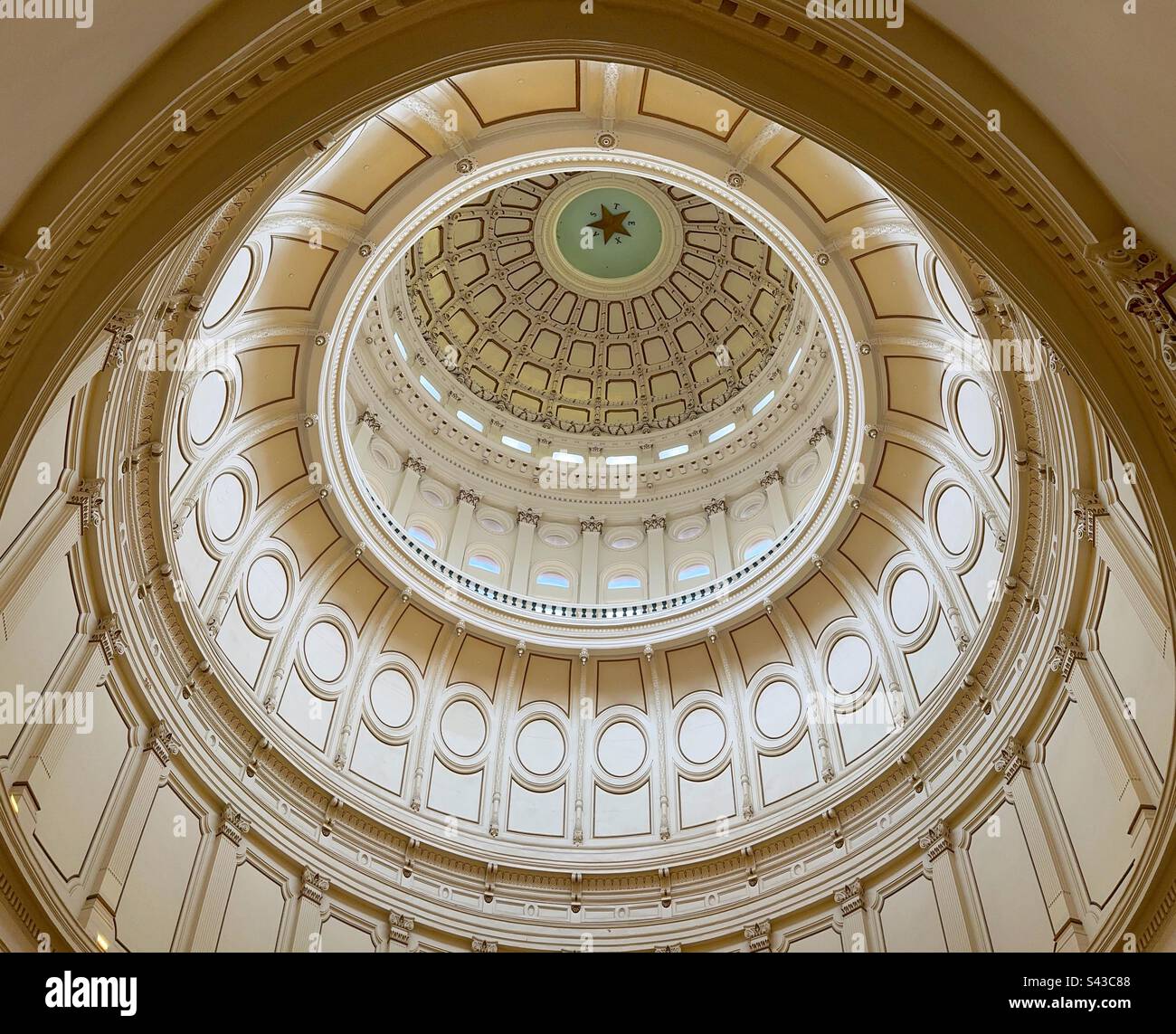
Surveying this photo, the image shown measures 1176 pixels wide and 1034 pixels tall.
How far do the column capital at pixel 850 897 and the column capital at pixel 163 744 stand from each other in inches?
503

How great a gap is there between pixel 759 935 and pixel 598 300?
68.9 ft

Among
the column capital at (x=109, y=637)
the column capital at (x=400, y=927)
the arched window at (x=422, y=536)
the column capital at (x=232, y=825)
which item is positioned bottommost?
the column capital at (x=400, y=927)

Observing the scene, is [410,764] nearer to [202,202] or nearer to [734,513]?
[734,513]

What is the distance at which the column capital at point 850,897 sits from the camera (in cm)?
1848

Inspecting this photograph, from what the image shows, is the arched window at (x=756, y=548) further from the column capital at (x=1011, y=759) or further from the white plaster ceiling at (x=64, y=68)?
the white plaster ceiling at (x=64, y=68)

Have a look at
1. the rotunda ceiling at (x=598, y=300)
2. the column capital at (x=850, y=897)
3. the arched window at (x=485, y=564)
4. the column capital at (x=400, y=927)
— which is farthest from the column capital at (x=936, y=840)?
the rotunda ceiling at (x=598, y=300)

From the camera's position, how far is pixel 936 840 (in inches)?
688

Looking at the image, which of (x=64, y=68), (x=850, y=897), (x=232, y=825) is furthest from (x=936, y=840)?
(x=64, y=68)

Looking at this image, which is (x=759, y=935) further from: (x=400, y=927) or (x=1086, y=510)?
(x=1086, y=510)

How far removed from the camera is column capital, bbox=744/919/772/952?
63.0 ft

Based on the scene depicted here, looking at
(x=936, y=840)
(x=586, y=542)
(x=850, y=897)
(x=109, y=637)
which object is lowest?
(x=850, y=897)

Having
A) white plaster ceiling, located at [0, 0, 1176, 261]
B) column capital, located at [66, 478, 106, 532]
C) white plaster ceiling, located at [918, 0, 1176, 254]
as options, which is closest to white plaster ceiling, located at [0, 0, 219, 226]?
white plaster ceiling, located at [0, 0, 1176, 261]

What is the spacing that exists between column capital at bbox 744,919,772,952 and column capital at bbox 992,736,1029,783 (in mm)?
5972

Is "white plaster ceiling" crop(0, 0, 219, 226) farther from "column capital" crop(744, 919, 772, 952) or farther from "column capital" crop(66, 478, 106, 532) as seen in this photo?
"column capital" crop(744, 919, 772, 952)
